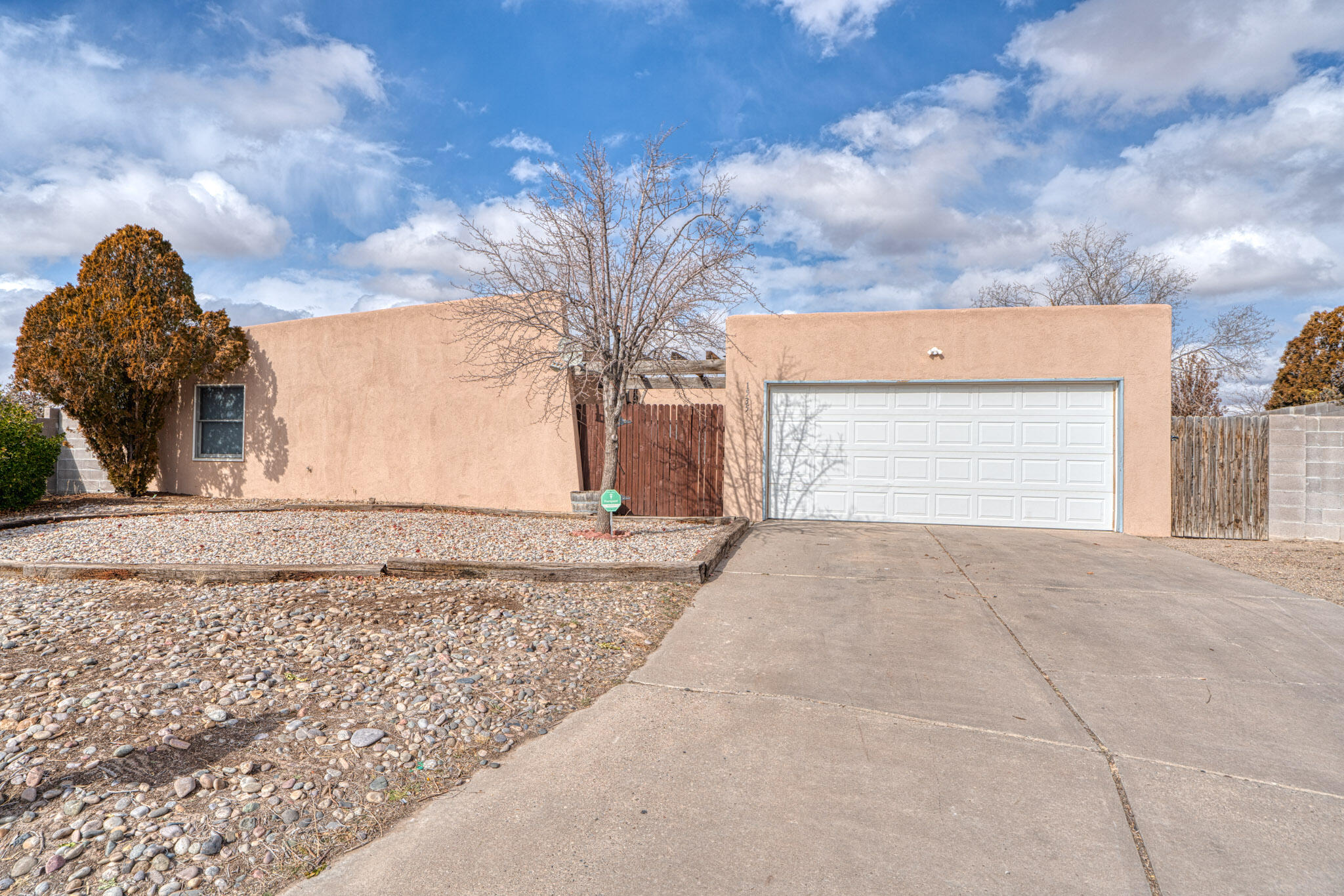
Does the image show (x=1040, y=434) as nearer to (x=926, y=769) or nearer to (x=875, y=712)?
(x=875, y=712)

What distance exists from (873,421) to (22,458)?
513 inches

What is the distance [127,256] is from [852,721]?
14.4 metres

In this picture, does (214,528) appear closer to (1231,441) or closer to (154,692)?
(154,692)

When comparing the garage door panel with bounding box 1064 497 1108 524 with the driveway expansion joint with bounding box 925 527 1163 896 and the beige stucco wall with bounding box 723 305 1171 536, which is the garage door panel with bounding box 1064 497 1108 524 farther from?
the driveway expansion joint with bounding box 925 527 1163 896

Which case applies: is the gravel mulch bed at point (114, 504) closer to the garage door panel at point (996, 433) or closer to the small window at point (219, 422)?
the small window at point (219, 422)

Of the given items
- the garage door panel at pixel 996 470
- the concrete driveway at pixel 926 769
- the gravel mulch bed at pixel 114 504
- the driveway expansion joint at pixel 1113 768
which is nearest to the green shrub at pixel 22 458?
the gravel mulch bed at pixel 114 504

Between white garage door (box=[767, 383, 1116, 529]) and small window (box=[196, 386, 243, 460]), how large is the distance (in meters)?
10.2

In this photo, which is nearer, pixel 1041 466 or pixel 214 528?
pixel 214 528

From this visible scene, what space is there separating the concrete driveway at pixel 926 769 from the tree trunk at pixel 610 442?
3.22 m

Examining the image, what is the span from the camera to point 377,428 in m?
12.4

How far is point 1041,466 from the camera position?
995 cm

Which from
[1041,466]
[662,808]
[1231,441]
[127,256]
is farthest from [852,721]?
[127,256]

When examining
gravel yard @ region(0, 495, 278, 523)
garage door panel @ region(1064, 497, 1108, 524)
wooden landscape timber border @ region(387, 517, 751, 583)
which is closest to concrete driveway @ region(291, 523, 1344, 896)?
wooden landscape timber border @ region(387, 517, 751, 583)

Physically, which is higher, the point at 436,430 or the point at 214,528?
the point at 436,430
